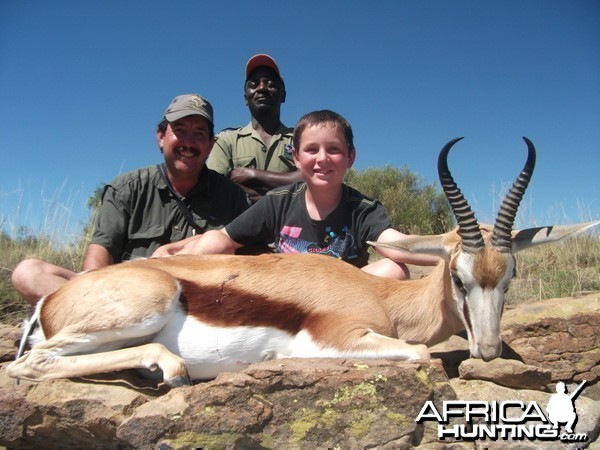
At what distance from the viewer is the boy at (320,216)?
505cm

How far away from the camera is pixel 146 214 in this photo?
6.46 meters

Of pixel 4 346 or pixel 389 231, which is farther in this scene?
pixel 389 231

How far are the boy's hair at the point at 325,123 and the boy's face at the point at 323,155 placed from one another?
0.05 m

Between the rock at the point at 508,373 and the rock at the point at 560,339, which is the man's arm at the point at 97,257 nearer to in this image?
the rock at the point at 508,373

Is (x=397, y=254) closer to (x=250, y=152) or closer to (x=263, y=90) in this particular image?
(x=250, y=152)

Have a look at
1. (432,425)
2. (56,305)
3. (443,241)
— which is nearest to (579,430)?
(432,425)

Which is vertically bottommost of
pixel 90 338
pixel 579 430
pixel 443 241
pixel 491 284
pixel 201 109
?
pixel 579 430

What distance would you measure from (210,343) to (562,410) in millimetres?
2307

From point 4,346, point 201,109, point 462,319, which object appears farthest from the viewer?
point 201,109

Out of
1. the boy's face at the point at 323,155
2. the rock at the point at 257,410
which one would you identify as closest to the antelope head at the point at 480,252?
the rock at the point at 257,410

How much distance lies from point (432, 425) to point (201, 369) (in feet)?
5.32

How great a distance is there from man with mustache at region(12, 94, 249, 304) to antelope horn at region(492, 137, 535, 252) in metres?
3.81

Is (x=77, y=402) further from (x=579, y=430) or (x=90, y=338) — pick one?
(x=579, y=430)

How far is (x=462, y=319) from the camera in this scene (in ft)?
12.3
